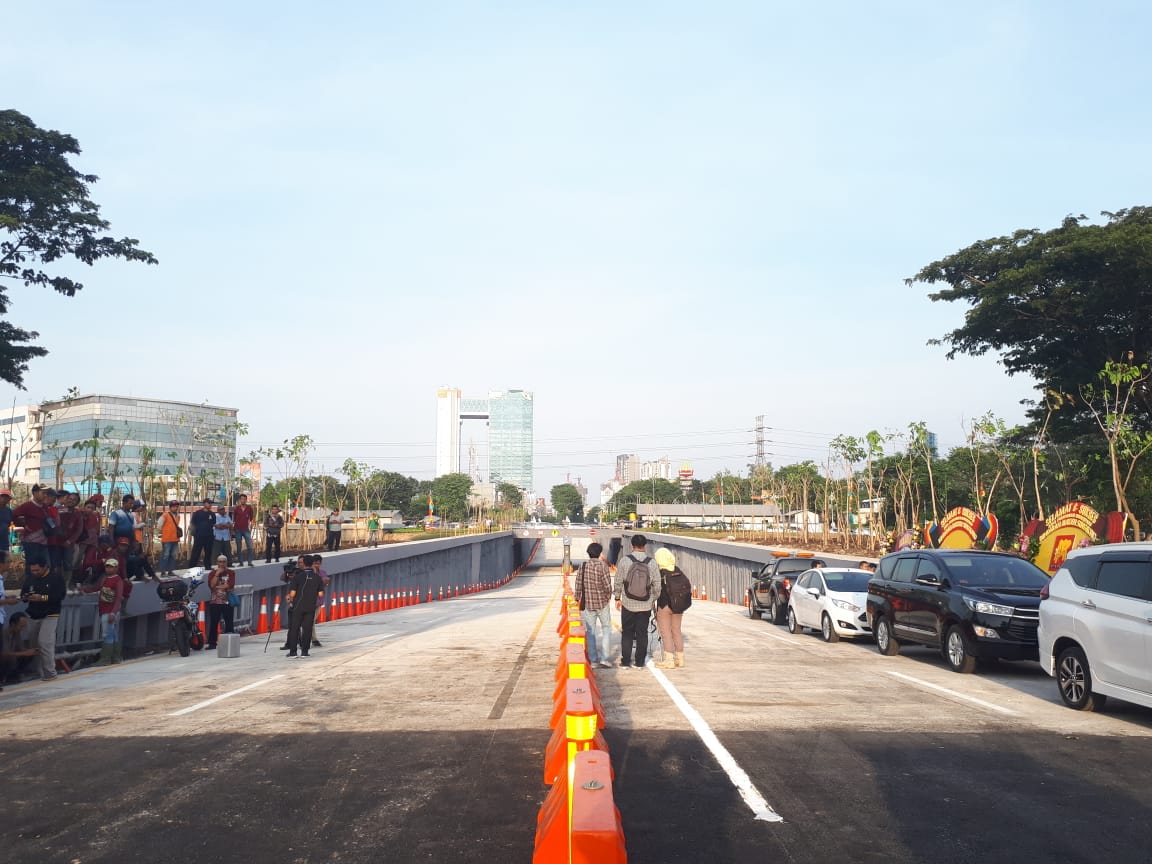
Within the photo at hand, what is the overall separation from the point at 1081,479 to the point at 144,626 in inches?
1238

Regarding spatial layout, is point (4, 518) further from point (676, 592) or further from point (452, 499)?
point (452, 499)

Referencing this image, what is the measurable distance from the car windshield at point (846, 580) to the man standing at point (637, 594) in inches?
284

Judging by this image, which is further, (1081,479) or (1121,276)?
(1081,479)

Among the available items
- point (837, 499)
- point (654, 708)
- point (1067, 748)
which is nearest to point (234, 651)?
point (654, 708)

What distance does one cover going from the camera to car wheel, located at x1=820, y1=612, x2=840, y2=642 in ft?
60.6

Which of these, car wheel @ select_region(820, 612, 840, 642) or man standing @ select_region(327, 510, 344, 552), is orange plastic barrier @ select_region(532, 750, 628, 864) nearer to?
car wheel @ select_region(820, 612, 840, 642)

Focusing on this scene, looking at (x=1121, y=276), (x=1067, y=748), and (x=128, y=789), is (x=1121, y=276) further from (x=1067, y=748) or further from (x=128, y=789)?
(x=128, y=789)

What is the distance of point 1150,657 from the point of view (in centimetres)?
869

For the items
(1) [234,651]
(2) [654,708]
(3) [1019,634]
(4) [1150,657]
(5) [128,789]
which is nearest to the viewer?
(5) [128,789]

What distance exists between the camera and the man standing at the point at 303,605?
15.9m

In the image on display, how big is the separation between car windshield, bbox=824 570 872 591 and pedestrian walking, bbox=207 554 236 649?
39.4ft

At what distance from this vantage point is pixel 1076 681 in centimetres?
996

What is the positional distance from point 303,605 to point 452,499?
416 feet

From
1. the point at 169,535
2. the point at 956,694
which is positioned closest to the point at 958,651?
the point at 956,694
